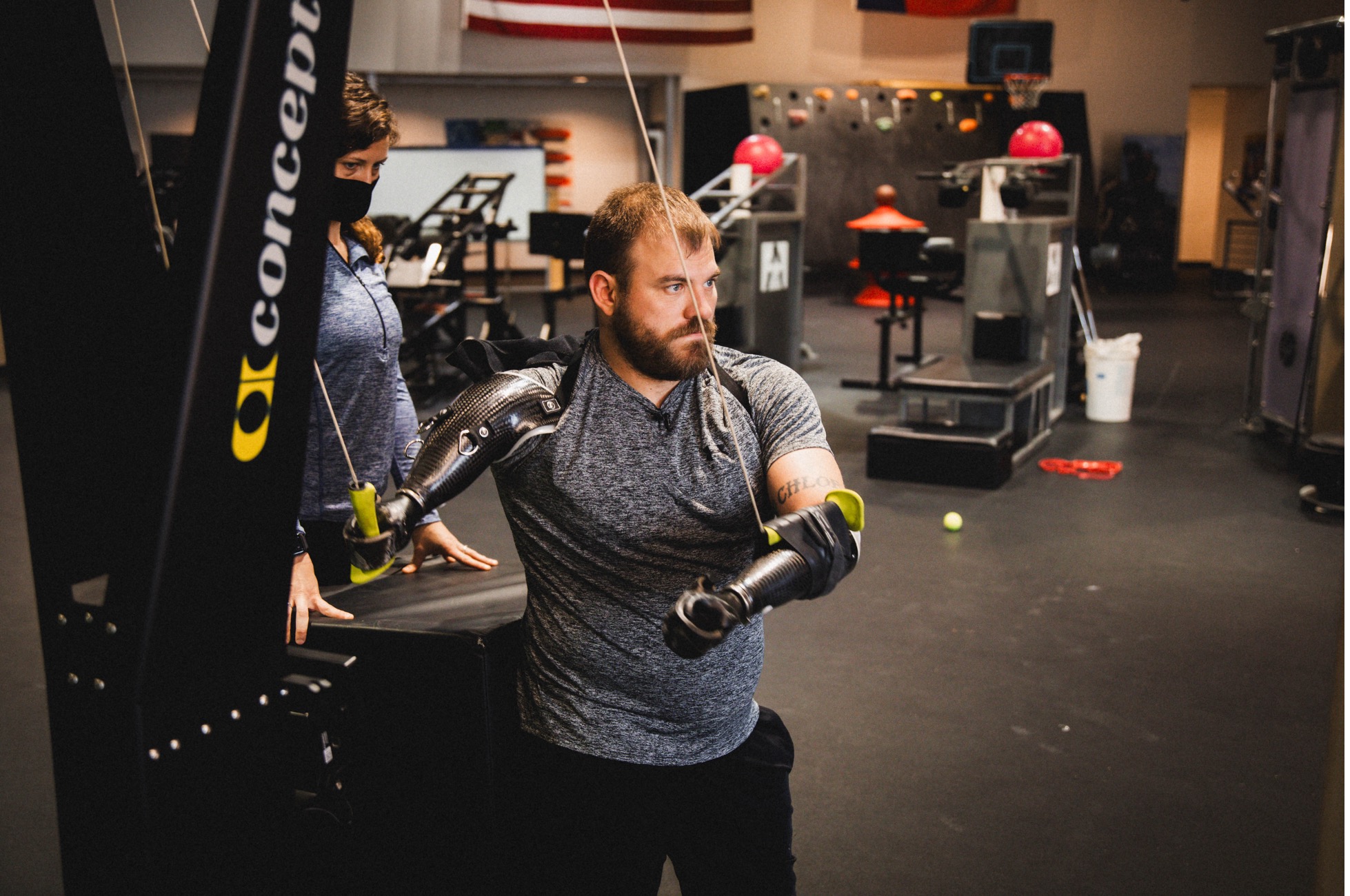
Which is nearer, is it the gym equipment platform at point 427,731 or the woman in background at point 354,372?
the gym equipment platform at point 427,731

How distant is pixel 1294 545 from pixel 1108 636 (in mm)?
1349

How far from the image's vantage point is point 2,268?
1.11 metres

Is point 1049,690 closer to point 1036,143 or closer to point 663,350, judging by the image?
point 663,350

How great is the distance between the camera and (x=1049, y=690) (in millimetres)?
3156

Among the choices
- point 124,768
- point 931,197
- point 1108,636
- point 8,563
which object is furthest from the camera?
point 931,197

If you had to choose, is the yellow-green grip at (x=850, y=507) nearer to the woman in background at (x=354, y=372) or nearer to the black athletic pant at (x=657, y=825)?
the black athletic pant at (x=657, y=825)

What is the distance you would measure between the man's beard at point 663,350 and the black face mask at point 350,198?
627mm

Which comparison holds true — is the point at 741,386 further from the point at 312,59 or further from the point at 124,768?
the point at 124,768

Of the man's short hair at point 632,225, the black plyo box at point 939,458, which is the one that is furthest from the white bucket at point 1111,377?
the man's short hair at point 632,225

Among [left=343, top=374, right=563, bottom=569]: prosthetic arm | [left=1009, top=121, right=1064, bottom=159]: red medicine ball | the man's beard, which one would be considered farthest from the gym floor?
[left=1009, top=121, right=1064, bottom=159]: red medicine ball

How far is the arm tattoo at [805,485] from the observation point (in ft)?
4.54

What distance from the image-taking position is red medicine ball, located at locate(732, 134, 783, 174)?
25.4ft

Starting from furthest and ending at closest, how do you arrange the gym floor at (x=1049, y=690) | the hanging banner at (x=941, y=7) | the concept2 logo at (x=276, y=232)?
1. the hanging banner at (x=941, y=7)
2. the gym floor at (x=1049, y=690)
3. the concept2 logo at (x=276, y=232)

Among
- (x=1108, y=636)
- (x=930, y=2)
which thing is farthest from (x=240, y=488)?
(x=930, y=2)
